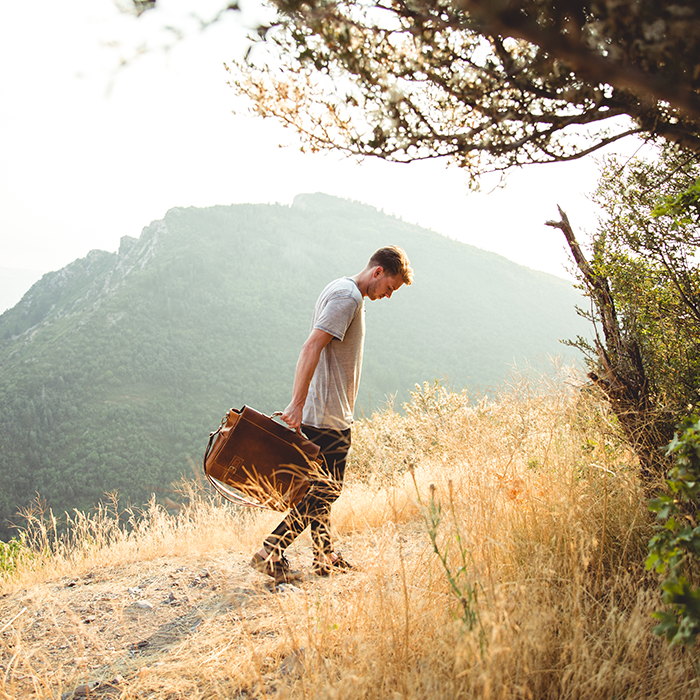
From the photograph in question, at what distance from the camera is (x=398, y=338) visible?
6788cm

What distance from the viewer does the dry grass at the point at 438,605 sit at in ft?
4.46

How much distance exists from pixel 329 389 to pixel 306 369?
0.26m

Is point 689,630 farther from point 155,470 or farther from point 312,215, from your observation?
point 312,215

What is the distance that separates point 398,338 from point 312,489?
216ft

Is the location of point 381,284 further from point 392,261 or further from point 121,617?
point 121,617

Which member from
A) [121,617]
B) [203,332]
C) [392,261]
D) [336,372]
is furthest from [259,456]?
[203,332]

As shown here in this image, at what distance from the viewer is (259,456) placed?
2.38 meters

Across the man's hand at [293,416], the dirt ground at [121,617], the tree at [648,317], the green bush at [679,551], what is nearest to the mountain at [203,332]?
the dirt ground at [121,617]

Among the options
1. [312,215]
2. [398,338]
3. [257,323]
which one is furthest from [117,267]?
[398,338]

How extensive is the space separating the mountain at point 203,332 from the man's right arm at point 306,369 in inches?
1016

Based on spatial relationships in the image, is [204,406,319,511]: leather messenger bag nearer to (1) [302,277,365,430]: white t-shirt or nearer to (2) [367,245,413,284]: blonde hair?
(1) [302,277,365,430]: white t-shirt

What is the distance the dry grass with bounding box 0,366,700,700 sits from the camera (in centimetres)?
136

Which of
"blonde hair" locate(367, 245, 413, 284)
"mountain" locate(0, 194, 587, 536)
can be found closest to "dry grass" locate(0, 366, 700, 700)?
"blonde hair" locate(367, 245, 413, 284)

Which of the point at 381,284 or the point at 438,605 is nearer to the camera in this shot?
the point at 438,605
